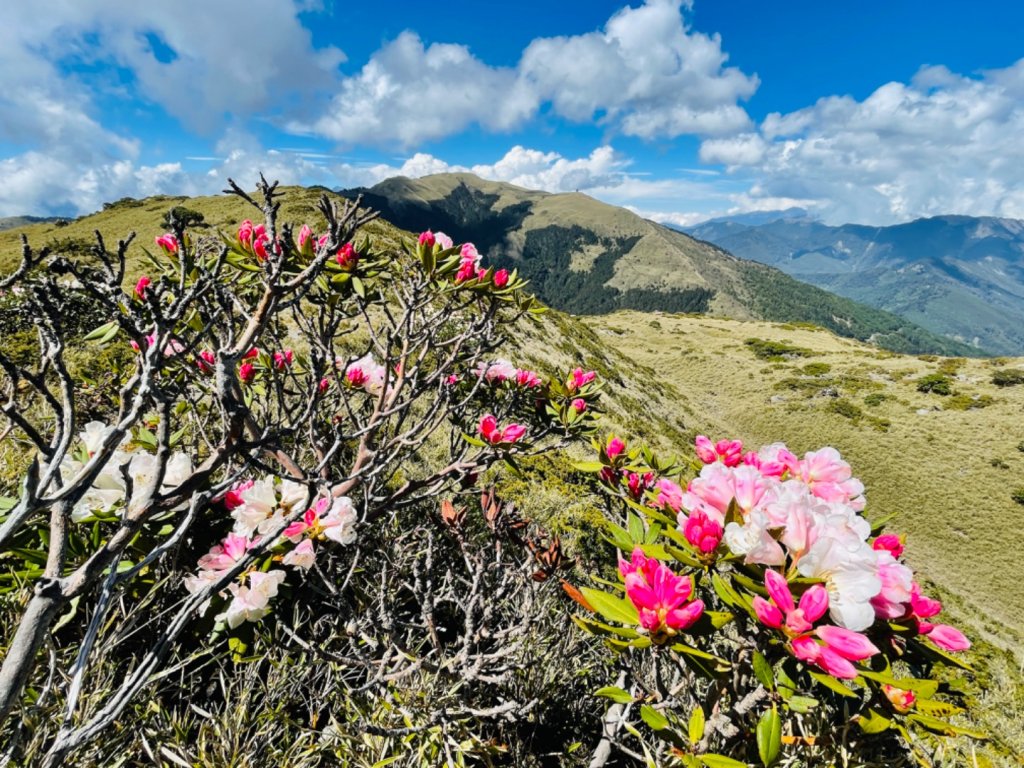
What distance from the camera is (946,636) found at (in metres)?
1.41

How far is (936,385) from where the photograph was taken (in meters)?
28.3

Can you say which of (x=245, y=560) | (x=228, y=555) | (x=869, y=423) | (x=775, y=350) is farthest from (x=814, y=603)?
(x=775, y=350)

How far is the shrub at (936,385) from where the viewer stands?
91.5ft

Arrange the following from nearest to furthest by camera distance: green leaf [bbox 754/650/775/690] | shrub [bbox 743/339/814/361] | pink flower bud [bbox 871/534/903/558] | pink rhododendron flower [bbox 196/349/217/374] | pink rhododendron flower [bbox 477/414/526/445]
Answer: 1. green leaf [bbox 754/650/775/690]
2. pink flower bud [bbox 871/534/903/558]
3. pink rhododendron flower [bbox 196/349/217/374]
4. pink rhododendron flower [bbox 477/414/526/445]
5. shrub [bbox 743/339/814/361]

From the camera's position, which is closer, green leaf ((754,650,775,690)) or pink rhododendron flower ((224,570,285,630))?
green leaf ((754,650,775,690))

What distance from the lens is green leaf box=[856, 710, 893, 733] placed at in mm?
1331

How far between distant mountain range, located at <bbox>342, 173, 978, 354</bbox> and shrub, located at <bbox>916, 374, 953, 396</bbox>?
95036 millimetres

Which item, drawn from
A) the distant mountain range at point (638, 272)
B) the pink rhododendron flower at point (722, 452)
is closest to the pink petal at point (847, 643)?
the pink rhododendron flower at point (722, 452)

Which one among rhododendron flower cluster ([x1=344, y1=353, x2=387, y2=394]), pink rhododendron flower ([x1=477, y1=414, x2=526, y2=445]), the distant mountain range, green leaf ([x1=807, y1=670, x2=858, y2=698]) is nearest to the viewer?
green leaf ([x1=807, y1=670, x2=858, y2=698])

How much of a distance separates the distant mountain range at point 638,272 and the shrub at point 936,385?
9504 centimetres

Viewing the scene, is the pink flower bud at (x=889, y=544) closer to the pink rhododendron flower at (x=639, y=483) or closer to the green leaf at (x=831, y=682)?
the green leaf at (x=831, y=682)

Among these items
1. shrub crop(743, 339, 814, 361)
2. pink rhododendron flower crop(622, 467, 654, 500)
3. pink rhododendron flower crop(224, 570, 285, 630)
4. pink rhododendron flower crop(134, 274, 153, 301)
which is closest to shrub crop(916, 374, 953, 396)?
shrub crop(743, 339, 814, 361)

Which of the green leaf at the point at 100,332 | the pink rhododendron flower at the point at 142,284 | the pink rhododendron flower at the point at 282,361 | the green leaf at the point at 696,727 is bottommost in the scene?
the green leaf at the point at 696,727

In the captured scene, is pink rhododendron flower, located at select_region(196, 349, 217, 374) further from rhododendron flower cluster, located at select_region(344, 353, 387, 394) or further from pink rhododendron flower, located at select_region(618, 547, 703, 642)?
pink rhododendron flower, located at select_region(618, 547, 703, 642)
